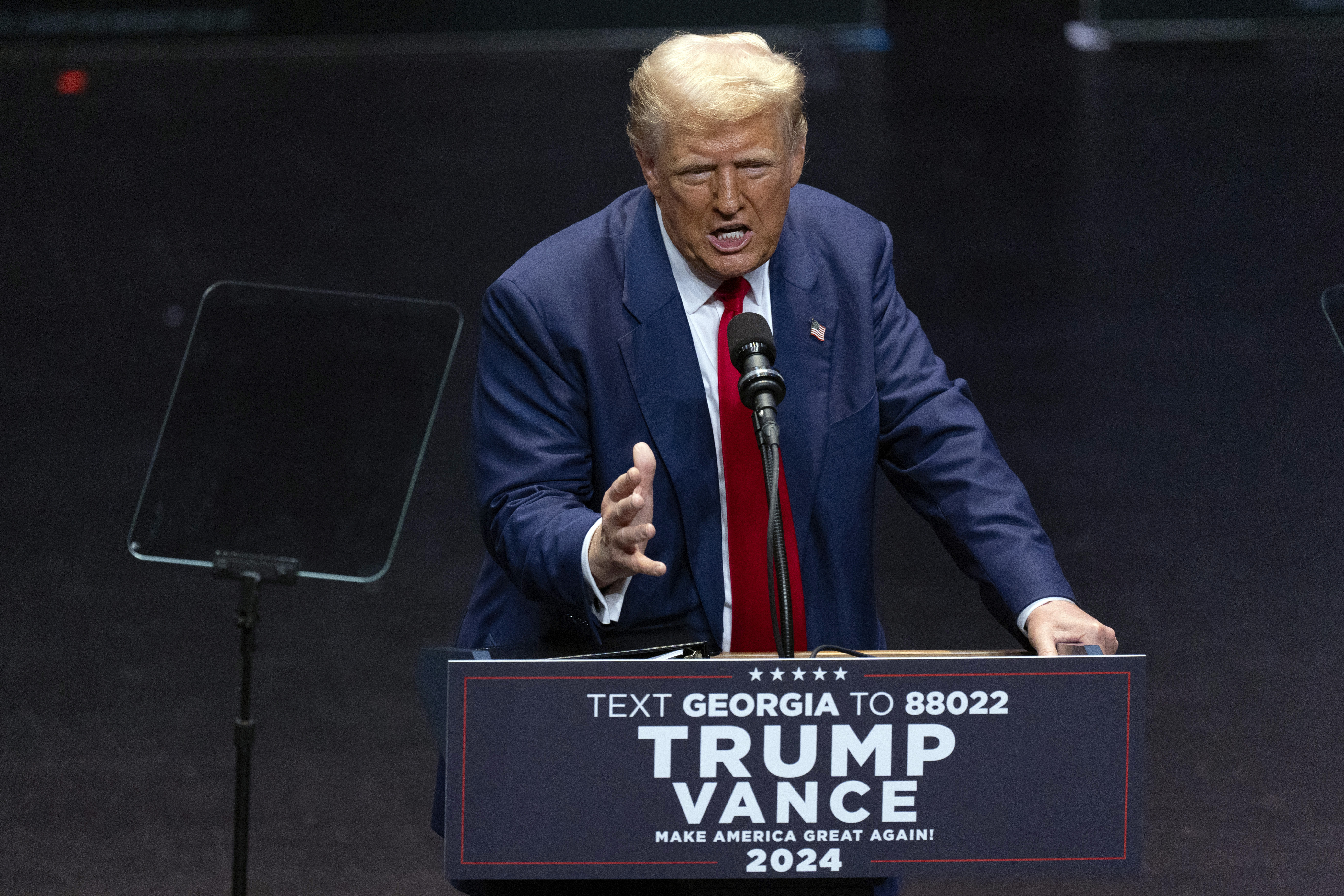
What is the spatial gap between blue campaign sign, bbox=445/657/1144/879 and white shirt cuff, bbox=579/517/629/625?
0.23 m

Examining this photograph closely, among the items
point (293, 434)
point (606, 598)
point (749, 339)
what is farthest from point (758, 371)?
point (293, 434)

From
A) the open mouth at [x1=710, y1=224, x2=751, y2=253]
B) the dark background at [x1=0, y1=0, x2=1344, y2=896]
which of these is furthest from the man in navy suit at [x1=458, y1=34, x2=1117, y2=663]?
the dark background at [x1=0, y1=0, x2=1344, y2=896]

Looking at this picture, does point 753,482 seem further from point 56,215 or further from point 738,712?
point 56,215

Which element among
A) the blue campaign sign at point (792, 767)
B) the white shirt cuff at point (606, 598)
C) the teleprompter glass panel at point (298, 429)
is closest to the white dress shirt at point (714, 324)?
the white shirt cuff at point (606, 598)

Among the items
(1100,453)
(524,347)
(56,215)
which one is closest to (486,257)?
(56,215)

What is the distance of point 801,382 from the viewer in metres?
1.90

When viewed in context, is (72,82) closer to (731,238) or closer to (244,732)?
(244,732)

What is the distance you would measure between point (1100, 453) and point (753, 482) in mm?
2644

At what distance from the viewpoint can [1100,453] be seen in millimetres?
4336

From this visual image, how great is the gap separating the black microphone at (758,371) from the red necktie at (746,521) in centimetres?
16

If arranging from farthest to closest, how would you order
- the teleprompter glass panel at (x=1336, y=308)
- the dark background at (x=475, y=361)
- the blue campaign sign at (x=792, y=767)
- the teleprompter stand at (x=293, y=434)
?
the dark background at (x=475, y=361) → the teleprompter stand at (x=293, y=434) → the teleprompter glass panel at (x=1336, y=308) → the blue campaign sign at (x=792, y=767)

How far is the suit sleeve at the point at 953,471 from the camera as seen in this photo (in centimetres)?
180

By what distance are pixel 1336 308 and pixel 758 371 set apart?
31.0 inches

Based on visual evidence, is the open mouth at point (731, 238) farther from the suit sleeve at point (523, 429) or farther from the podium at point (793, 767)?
the podium at point (793, 767)
